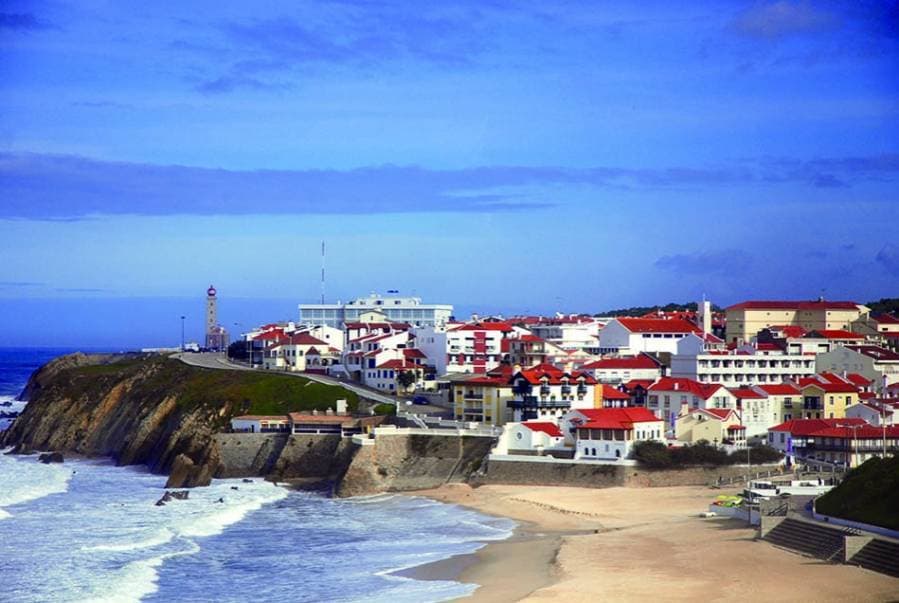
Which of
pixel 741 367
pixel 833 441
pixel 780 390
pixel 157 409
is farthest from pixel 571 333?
pixel 833 441

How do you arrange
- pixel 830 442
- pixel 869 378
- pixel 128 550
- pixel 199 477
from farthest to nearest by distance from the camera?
pixel 869 378, pixel 199 477, pixel 830 442, pixel 128 550

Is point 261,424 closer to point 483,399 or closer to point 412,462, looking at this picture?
point 412,462

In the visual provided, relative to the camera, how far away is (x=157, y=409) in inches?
3152

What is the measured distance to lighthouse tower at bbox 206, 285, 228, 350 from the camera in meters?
148

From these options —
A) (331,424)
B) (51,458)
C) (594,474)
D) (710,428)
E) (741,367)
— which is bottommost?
(594,474)

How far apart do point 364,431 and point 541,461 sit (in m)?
11.0

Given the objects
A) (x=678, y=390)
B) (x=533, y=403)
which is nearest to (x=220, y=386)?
(x=533, y=403)

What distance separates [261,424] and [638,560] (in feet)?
104

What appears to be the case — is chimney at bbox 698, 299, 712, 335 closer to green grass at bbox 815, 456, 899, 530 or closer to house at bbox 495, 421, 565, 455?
house at bbox 495, 421, 565, 455

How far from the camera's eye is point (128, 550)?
48750 mm

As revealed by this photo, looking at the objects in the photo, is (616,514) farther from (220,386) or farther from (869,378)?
(220,386)

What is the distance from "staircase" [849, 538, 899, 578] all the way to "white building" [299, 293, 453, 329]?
8383 cm

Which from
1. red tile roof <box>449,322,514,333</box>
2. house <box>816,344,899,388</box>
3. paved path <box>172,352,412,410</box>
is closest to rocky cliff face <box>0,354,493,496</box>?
paved path <box>172,352,412,410</box>

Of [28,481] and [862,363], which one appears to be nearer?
[28,481]
